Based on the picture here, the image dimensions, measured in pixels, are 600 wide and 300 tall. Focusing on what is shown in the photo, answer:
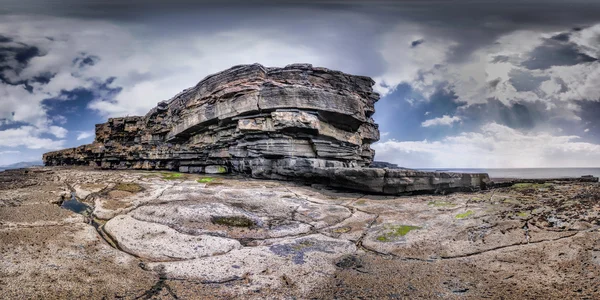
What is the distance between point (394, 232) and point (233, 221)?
382 centimetres

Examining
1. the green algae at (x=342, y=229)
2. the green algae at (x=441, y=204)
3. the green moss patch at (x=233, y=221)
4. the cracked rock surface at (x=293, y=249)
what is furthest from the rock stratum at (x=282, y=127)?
the green moss patch at (x=233, y=221)

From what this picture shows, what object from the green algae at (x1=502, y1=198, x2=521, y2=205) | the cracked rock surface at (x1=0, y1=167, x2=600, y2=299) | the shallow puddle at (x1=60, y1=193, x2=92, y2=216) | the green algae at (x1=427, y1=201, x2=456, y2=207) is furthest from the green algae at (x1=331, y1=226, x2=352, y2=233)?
the shallow puddle at (x1=60, y1=193, x2=92, y2=216)

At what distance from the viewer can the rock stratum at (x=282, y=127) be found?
13.4m

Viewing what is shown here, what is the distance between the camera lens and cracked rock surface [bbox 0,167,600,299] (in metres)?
3.46

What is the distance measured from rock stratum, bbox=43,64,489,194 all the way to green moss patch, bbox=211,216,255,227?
5453 millimetres

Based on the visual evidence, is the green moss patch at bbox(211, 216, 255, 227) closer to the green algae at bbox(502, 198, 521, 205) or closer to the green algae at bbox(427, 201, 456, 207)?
the green algae at bbox(427, 201, 456, 207)

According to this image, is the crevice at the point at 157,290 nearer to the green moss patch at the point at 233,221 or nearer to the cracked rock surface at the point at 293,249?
the cracked rock surface at the point at 293,249

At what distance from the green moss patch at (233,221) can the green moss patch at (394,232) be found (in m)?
3.09

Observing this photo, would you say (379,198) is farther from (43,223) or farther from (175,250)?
(43,223)

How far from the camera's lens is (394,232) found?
234 inches

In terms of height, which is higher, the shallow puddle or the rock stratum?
the rock stratum

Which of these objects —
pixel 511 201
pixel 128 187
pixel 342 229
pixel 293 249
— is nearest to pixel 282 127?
pixel 128 187

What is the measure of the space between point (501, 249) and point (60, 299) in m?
6.27

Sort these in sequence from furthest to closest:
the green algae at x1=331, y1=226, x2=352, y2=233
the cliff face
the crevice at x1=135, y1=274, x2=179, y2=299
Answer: the cliff face
the green algae at x1=331, y1=226, x2=352, y2=233
the crevice at x1=135, y1=274, x2=179, y2=299
